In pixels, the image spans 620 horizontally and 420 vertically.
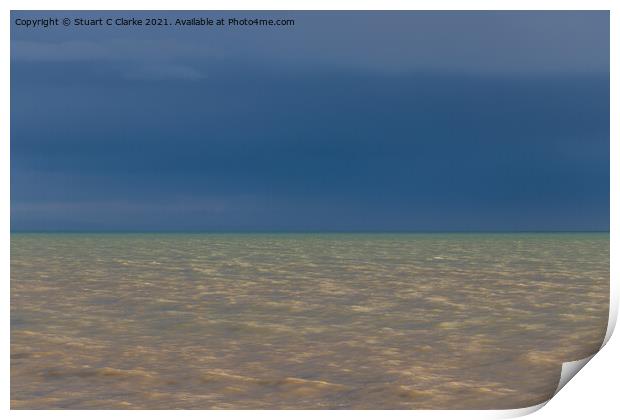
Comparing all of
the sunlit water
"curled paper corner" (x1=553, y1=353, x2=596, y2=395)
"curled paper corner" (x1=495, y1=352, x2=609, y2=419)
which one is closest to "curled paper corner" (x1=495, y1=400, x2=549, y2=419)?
"curled paper corner" (x1=495, y1=352, x2=609, y2=419)

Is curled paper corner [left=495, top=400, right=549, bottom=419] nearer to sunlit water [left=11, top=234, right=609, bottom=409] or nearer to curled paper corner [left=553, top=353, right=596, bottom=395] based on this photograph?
sunlit water [left=11, top=234, right=609, bottom=409]

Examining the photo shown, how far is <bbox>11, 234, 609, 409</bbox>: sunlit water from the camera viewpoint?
5465 mm

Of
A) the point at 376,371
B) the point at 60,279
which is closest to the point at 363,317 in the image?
the point at 376,371

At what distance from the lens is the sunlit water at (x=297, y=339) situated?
215 inches

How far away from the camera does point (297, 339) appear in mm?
7051

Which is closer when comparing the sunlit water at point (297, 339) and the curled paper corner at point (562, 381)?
the curled paper corner at point (562, 381)
